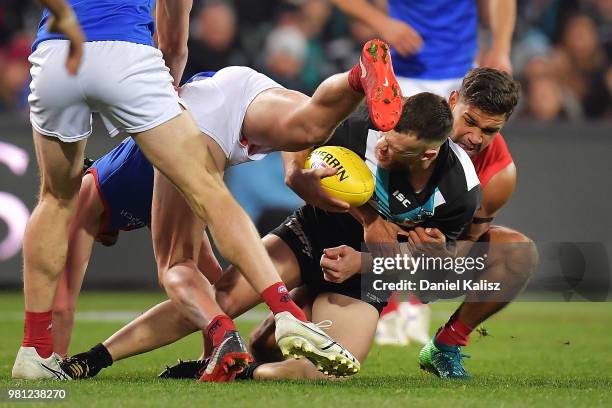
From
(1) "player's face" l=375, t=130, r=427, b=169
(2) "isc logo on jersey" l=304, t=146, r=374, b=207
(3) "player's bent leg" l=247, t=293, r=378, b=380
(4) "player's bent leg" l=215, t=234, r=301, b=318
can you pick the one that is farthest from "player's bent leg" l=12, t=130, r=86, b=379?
(1) "player's face" l=375, t=130, r=427, b=169

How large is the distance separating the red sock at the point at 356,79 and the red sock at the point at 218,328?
1133 mm

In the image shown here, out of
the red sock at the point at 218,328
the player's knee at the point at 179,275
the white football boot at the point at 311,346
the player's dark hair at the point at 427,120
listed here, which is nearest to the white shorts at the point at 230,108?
the player's knee at the point at 179,275

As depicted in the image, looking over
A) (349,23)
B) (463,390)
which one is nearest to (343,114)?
(463,390)

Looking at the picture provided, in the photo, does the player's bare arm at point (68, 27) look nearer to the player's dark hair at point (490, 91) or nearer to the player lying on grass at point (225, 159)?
the player lying on grass at point (225, 159)

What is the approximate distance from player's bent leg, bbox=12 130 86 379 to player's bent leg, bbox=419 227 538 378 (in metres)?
1.81

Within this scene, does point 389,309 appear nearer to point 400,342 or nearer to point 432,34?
point 400,342

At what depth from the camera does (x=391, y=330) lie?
740 centimetres

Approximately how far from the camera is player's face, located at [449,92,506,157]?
5.19 meters

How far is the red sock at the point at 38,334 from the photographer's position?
15.7 ft

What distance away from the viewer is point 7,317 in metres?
8.32

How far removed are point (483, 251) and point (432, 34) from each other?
200cm

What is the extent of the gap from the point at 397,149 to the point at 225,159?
2.55 ft

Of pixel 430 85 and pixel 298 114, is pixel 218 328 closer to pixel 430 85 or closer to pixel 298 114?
pixel 298 114

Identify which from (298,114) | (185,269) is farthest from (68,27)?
(185,269)
